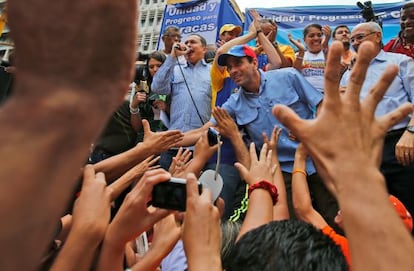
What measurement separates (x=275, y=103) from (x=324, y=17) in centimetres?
501

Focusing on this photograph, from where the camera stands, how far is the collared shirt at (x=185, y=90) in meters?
4.06

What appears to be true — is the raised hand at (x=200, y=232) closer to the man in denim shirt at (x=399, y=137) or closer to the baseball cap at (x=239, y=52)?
the man in denim shirt at (x=399, y=137)

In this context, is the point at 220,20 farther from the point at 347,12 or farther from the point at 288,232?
the point at 288,232

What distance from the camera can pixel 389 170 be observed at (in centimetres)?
289

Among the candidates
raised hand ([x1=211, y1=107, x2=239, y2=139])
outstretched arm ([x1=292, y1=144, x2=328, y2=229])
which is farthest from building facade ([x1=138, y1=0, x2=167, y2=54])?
outstretched arm ([x1=292, y1=144, x2=328, y2=229])

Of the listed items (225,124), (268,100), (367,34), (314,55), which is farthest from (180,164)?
(314,55)

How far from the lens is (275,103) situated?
338 centimetres

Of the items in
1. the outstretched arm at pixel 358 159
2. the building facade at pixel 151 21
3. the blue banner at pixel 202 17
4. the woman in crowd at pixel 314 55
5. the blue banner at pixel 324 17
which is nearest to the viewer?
the outstretched arm at pixel 358 159

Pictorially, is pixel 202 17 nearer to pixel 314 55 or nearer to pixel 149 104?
pixel 314 55

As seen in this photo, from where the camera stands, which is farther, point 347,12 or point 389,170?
point 347,12

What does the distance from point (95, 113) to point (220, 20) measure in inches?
280

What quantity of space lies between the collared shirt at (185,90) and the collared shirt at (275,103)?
623 mm

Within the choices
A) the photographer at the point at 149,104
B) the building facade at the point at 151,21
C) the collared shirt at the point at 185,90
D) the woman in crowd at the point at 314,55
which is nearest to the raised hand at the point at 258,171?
the collared shirt at the point at 185,90

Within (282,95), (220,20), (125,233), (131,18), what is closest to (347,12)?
(220,20)
